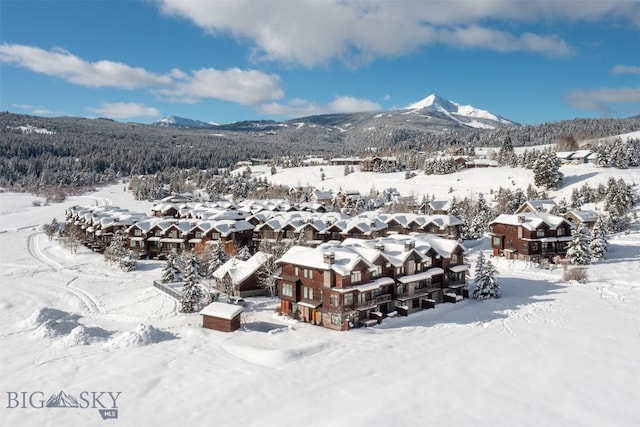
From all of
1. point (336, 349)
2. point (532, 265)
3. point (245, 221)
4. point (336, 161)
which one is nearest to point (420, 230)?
point (532, 265)

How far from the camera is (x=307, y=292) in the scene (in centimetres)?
3562

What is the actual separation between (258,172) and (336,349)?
138890mm

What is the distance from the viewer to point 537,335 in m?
30.8

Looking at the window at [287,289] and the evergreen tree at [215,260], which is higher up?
the evergreen tree at [215,260]

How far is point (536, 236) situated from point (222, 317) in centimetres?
3953

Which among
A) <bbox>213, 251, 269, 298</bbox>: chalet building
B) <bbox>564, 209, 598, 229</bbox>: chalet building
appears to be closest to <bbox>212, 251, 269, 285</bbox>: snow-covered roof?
<bbox>213, 251, 269, 298</bbox>: chalet building

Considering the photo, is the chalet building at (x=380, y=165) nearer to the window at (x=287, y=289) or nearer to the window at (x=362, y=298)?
the window at (x=287, y=289)

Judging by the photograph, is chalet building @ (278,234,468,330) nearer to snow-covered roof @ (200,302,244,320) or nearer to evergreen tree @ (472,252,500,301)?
evergreen tree @ (472,252,500,301)

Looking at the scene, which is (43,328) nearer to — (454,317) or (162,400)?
(162,400)

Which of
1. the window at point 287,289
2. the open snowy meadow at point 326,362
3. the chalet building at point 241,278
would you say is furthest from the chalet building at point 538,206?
the window at point 287,289

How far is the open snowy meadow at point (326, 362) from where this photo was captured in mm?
20922

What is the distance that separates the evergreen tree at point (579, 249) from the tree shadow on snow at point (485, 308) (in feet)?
24.5

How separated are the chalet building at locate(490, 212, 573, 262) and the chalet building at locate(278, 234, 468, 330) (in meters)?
14.6

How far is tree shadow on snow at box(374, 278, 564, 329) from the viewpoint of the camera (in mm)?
34531
